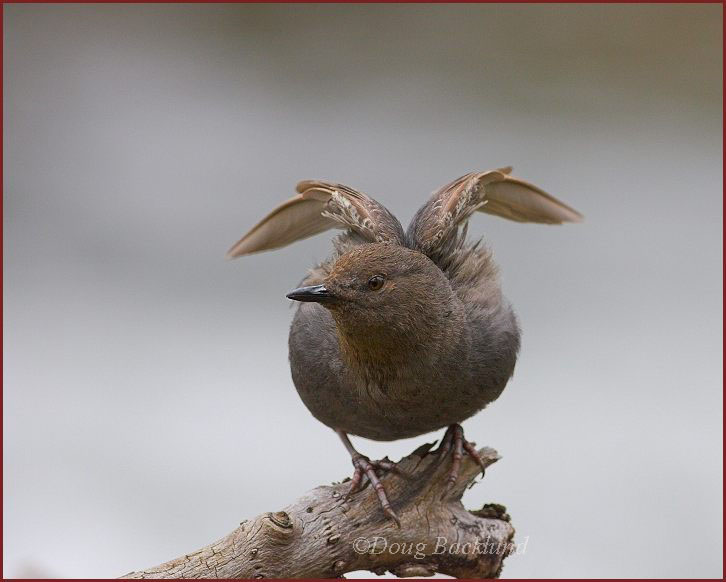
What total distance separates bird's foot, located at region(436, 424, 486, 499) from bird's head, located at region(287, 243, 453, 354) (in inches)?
22.5

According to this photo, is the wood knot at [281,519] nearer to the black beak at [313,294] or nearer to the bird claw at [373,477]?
the bird claw at [373,477]

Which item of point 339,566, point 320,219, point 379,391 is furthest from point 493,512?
point 320,219

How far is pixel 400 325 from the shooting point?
3402 mm

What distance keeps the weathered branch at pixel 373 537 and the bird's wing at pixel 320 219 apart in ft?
2.97

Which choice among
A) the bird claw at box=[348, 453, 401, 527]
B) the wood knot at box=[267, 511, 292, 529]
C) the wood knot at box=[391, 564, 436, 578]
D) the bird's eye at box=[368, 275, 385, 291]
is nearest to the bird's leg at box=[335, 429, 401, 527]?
the bird claw at box=[348, 453, 401, 527]

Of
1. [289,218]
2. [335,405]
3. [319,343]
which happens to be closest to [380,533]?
[335,405]

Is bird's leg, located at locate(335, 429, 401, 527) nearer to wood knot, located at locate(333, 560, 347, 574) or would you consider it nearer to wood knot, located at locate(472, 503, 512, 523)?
wood knot, located at locate(333, 560, 347, 574)

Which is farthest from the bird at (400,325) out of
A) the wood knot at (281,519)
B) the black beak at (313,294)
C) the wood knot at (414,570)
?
the wood knot at (281,519)

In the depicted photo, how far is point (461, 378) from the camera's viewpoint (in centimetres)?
356

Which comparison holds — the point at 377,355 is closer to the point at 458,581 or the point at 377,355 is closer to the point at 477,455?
the point at 477,455

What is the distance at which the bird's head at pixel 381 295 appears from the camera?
330 cm

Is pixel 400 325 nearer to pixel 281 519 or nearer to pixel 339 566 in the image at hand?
pixel 281 519

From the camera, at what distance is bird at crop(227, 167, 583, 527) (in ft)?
11.1

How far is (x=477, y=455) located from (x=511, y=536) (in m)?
0.35
